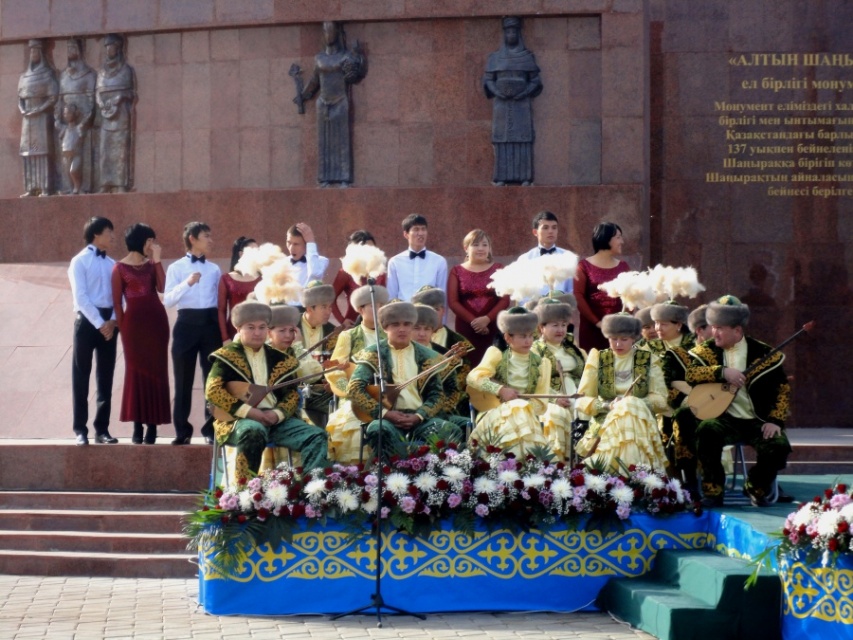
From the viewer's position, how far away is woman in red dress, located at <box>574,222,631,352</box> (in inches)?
488

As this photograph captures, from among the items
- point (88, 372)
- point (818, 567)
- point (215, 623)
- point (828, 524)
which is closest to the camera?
point (828, 524)

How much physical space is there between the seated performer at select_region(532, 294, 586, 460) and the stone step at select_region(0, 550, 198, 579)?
2932mm

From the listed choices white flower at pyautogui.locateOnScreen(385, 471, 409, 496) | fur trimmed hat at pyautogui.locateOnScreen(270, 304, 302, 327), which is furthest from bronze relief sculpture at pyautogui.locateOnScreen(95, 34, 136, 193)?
white flower at pyautogui.locateOnScreen(385, 471, 409, 496)

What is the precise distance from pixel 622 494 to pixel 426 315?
222 cm

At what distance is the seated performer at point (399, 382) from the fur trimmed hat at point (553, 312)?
0.90 metres

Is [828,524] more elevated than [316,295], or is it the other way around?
[316,295]

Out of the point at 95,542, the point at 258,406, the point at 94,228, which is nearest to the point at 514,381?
the point at 258,406

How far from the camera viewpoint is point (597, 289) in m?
12.5

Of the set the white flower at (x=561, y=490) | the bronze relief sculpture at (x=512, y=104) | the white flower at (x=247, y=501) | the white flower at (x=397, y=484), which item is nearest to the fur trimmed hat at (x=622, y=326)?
the white flower at (x=561, y=490)

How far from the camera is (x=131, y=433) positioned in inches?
560

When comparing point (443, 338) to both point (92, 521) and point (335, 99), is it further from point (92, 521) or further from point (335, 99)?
point (335, 99)

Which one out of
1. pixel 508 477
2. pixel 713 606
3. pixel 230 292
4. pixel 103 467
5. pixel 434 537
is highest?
pixel 230 292

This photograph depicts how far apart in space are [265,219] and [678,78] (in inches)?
193

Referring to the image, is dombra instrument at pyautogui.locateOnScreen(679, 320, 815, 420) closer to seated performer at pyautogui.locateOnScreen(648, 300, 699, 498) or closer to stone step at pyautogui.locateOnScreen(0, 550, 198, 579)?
seated performer at pyautogui.locateOnScreen(648, 300, 699, 498)
